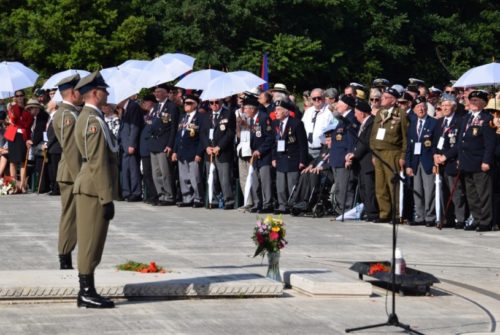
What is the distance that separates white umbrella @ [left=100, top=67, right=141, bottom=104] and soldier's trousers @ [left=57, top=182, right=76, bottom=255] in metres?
10.6

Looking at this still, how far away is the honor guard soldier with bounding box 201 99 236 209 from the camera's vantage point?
77.9 ft

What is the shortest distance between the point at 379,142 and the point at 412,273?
309 inches

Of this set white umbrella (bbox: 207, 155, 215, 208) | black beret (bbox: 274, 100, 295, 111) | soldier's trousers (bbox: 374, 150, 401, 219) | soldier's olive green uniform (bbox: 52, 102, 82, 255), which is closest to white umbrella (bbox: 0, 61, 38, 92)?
white umbrella (bbox: 207, 155, 215, 208)

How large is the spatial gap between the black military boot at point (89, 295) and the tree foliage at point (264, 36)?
34164 mm

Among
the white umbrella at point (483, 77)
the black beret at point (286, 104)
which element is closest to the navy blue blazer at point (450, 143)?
the white umbrella at point (483, 77)

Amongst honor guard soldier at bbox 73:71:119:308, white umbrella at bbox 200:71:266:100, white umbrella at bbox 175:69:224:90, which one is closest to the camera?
honor guard soldier at bbox 73:71:119:308

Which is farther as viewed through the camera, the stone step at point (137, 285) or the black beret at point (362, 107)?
the black beret at point (362, 107)

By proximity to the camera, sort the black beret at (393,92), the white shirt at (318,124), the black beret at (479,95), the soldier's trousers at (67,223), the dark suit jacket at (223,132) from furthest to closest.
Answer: the dark suit jacket at (223,132) → the white shirt at (318,124) → the black beret at (393,92) → the black beret at (479,95) → the soldier's trousers at (67,223)

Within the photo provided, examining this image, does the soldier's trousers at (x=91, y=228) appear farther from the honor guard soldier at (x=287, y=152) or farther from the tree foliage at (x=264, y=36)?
the tree foliage at (x=264, y=36)

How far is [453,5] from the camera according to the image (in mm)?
55906

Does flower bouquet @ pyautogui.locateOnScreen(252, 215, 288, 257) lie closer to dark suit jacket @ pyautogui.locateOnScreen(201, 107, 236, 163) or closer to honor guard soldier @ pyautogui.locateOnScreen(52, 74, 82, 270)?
honor guard soldier @ pyautogui.locateOnScreen(52, 74, 82, 270)

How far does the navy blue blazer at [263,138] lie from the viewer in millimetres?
23109

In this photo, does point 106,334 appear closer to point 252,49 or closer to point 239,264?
point 239,264

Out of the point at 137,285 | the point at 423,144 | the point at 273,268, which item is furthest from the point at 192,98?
the point at 137,285
